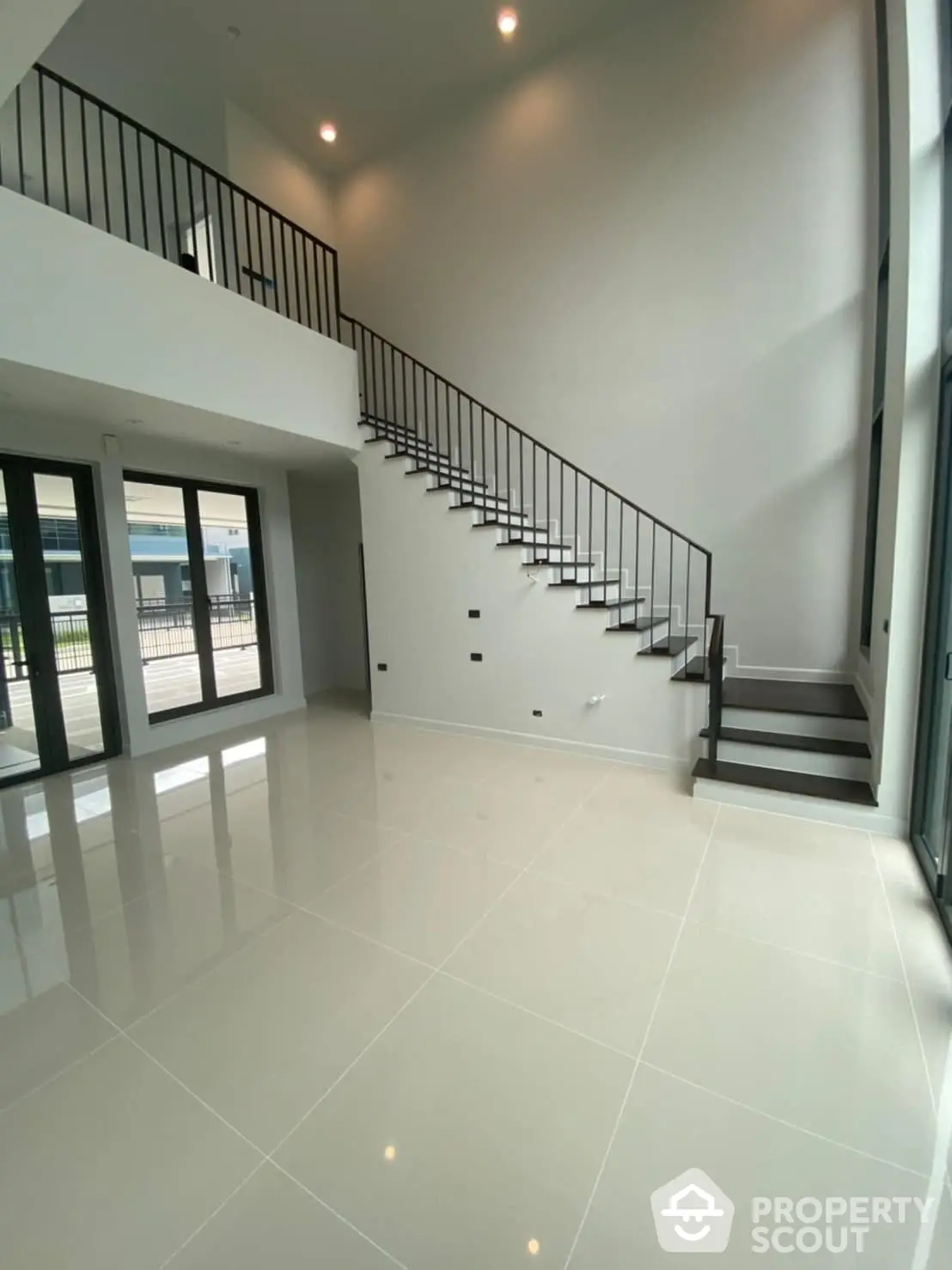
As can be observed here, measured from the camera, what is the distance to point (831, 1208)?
124 cm

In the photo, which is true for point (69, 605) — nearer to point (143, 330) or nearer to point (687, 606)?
point (143, 330)

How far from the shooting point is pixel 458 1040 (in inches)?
67.1

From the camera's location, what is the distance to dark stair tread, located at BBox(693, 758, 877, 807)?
3.08 meters

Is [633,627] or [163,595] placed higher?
[163,595]

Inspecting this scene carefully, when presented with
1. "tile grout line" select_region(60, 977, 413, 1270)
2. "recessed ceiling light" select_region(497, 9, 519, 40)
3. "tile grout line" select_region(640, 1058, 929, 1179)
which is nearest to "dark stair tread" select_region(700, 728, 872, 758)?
"tile grout line" select_region(640, 1058, 929, 1179)

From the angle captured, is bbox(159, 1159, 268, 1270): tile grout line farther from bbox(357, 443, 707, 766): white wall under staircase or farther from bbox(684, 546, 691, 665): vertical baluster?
bbox(684, 546, 691, 665): vertical baluster

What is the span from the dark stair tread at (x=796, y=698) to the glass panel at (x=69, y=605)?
17.3 ft

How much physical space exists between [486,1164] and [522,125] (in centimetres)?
770

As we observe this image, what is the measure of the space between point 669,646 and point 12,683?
17.0ft

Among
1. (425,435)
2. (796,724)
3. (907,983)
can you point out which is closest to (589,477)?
(796,724)

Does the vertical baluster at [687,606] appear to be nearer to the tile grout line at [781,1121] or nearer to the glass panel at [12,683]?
the tile grout line at [781,1121]

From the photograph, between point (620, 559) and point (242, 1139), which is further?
point (620, 559)

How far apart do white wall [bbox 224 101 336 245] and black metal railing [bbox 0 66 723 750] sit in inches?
10.0

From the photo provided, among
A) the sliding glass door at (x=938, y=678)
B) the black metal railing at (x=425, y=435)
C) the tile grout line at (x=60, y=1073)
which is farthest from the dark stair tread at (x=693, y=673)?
the tile grout line at (x=60, y=1073)
